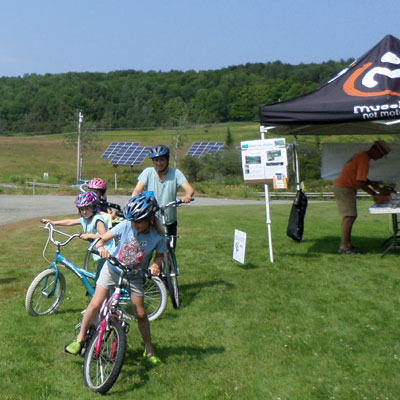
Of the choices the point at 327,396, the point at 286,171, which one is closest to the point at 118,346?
the point at 327,396

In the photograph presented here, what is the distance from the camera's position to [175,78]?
107m

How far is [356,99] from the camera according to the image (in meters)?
8.86

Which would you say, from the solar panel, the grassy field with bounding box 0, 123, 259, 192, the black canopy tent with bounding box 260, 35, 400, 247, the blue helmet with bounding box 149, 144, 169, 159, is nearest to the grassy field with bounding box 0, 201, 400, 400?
the blue helmet with bounding box 149, 144, 169, 159

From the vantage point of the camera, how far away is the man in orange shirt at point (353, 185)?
9.96 meters

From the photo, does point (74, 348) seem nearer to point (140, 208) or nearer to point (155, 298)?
point (140, 208)

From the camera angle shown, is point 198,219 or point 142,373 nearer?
point 142,373

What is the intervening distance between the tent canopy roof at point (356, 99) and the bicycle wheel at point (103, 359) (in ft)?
18.6

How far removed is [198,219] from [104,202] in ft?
35.7

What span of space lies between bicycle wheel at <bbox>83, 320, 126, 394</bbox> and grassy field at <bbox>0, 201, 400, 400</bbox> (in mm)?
117

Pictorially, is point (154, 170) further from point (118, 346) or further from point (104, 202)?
point (118, 346)

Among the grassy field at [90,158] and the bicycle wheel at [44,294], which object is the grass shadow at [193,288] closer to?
the bicycle wheel at [44,294]

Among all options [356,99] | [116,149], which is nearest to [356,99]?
[356,99]

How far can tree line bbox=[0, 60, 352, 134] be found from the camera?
287 feet

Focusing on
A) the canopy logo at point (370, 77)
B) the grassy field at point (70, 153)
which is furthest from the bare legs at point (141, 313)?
the grassy field at point (70, 153)
